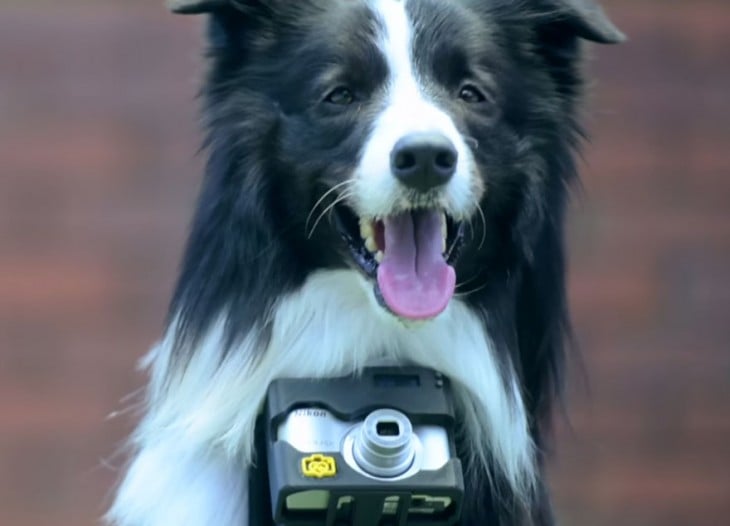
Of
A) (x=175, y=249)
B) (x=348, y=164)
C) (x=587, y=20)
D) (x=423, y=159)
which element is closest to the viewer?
(x=423, y=159)

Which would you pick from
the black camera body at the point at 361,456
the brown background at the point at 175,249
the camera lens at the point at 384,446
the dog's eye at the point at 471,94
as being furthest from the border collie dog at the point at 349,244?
the brown background at the point at 175,249

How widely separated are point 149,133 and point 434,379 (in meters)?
3.12

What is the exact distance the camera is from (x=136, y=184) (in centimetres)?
637

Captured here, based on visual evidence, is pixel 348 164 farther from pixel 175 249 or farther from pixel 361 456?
pixel 175 249

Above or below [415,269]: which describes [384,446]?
below

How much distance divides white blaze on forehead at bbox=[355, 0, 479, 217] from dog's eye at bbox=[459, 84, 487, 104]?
9cm

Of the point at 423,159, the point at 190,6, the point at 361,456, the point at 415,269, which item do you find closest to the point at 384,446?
the point at 361,456

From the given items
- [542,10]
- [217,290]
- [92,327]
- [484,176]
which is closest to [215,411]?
[217,290]

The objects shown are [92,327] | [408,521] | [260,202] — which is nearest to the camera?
[408,521]

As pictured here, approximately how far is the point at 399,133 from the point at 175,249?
10.2 feet

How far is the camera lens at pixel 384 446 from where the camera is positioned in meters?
3.20

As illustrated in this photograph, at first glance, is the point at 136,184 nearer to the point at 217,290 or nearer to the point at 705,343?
→ the point at 705,343

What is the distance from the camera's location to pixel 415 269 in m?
3.38

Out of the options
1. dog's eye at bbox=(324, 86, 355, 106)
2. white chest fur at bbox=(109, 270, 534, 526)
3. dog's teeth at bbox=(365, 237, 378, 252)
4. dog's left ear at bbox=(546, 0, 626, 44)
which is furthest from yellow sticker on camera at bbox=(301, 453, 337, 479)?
dog's left ear at bbox=(546, 0, 626, 44)
